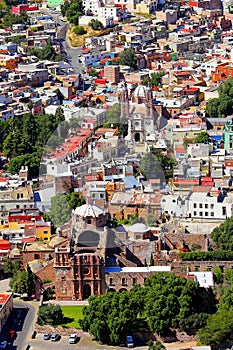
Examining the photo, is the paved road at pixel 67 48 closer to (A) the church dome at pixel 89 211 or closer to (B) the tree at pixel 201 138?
(B) the tree at pixel 201 138

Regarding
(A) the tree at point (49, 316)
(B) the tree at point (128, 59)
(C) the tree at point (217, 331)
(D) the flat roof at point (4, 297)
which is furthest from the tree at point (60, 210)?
(B) the tree at point (128, 59)

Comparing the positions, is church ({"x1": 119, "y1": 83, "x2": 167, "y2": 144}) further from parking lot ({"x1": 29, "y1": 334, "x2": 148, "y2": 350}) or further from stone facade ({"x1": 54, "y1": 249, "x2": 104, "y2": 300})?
parking lot ({"x1": 29, "y1": 334, "x2": 148, "y2": 350})

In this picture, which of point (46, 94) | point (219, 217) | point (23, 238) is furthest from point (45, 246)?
point (46, 94)

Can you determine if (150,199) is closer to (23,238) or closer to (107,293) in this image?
(23,238)

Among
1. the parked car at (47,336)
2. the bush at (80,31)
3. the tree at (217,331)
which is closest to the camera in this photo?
the tree at (217,331)

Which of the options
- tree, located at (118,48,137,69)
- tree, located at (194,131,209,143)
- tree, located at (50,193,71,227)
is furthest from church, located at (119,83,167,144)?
tree, located at (118,48,137,69)
